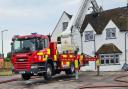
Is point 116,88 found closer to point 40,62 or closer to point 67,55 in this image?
point 40,62

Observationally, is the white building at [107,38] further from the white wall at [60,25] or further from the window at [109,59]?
the white wall at [60,25]

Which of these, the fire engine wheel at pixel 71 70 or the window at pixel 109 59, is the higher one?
the window at pixel 109 59

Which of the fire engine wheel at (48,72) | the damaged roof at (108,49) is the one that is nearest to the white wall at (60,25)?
the damaged roof at (108,49)

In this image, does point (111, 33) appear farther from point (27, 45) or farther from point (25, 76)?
point (27, 45)

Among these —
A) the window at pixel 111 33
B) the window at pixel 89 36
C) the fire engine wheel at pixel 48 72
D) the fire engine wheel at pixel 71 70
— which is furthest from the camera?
the window at pixel 89 36

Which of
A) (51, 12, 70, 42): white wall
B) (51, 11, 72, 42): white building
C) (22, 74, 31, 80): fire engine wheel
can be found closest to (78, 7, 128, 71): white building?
(51, 11, 72, 42): white building

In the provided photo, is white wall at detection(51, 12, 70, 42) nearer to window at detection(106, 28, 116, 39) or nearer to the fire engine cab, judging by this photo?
window at detection(106, 28, 116, 39)

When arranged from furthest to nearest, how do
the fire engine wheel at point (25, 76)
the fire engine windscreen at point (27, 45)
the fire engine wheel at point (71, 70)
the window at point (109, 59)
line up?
the window at point (109, 59)
the fire engine wheel at point (71, 70)
the fire engine wheel at point (25, 76)
the fire engine windscreen at point (27, 45)

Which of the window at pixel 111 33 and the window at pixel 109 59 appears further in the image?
the window at pixel 111 33

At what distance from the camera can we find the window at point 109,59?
171ft

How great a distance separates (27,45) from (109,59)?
83.7ft

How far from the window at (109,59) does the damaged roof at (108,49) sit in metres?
0.55

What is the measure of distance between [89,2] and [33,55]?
30967 mm

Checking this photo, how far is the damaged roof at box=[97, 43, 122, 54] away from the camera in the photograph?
5204 cm
